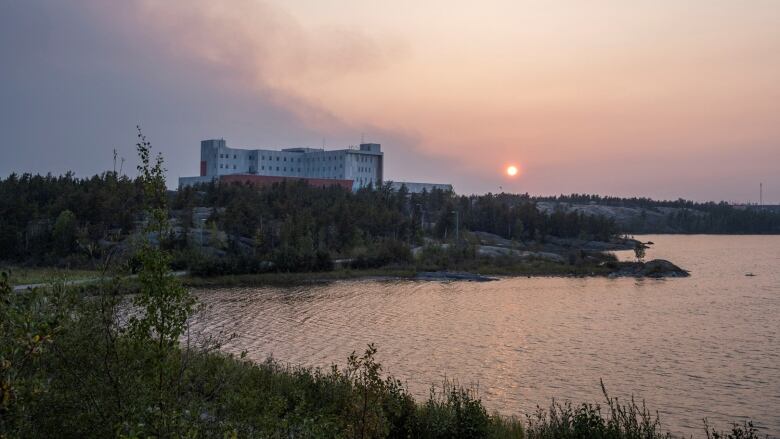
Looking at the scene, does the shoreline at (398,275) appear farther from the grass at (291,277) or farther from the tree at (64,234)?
the tree at (64,234)

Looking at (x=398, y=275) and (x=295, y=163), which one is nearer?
(x=398, y=275)

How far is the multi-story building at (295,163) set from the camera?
468ft

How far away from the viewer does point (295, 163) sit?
498 ft

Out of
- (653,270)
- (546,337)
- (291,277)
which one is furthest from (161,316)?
(653,270)

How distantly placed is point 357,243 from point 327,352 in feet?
178

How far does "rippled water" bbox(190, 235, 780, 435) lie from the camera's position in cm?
2670

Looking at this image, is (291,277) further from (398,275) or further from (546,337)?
(546,337)

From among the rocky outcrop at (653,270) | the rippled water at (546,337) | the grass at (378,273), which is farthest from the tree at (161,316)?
the rocky outcrop at (653,270)

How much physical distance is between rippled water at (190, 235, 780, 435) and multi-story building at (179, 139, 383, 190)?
267 feet

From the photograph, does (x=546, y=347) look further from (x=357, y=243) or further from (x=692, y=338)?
(x=357, y=243)

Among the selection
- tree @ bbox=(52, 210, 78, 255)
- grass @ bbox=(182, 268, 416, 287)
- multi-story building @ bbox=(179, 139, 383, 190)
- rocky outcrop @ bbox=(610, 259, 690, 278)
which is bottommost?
grass @ bbox=(182, 268, 416, 287)

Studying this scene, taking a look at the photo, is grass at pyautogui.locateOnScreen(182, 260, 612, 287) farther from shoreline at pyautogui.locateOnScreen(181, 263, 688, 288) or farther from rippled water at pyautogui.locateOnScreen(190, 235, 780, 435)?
rippled water at pyautogui.locateOnScreen(190, 235, 780, 435)

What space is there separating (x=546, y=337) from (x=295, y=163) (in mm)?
118716

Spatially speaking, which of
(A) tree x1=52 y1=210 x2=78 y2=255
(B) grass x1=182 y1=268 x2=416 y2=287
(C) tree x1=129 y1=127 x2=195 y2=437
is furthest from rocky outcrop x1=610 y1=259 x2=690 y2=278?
(C) tree x1=129 y1=127 x2=195 y2=437
